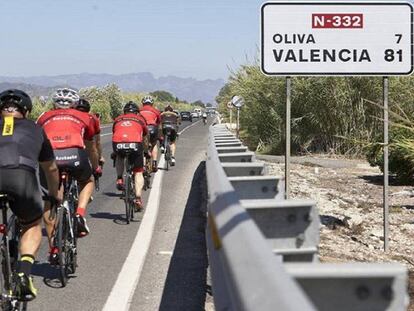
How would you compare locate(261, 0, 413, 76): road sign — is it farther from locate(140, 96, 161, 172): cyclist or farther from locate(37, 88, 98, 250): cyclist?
locate(140, 96, 161, 172): cyclist

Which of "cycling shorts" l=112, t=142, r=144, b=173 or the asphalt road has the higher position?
"cycling shorts" l=112, t=142, r=144, b=173

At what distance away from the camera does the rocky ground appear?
7.67m

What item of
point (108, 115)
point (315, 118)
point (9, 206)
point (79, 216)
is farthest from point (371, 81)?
point (108, 115)

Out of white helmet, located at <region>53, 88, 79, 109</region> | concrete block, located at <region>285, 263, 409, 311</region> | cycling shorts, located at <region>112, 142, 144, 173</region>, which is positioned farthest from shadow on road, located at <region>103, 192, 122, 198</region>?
concrete block, located at <region>285, 263, 409, 311</region>

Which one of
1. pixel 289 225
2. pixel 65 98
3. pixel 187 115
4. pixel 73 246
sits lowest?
pixel 73 246

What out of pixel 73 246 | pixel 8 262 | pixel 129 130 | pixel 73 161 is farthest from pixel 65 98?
pixel 129 130

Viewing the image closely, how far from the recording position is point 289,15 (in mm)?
8336

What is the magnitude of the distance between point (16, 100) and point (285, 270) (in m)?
3.49

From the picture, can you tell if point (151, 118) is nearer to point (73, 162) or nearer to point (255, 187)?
point (73, 162)

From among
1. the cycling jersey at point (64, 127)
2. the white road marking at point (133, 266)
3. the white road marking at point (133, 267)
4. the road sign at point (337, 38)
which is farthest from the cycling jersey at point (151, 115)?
the cycling jersey at point (64, 127)

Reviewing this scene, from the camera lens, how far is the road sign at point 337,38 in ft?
26.9

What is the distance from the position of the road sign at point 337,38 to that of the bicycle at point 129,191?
270 centimetres

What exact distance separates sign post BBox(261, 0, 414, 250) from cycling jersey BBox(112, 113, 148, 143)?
255cm

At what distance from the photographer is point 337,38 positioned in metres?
8.37
